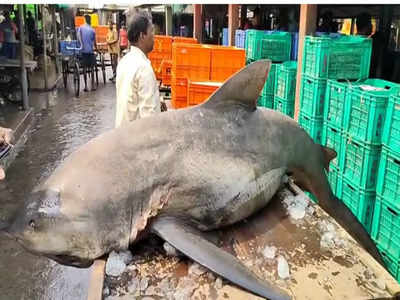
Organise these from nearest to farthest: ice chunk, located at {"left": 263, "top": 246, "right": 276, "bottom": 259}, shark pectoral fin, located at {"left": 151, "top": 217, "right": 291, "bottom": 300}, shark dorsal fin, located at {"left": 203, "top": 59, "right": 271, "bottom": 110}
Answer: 1. shark pectoral fin, located at {"left": 151, "top": 217, "right": 291, "bottom": 300}
2. ice chunk, located at {"left": 263, "top": 246, "right": 276, "bottom": 259}
3. shark dorsal fin, located at {"left": 203, "top": 59, "right": 271, "bottom": 110}

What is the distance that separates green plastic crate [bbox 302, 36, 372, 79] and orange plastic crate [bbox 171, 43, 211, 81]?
1907mm

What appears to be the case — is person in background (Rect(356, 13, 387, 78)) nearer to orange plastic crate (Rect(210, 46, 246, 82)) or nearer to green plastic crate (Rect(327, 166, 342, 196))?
orange plastic crate (Rect(210, 46, 246, 82))

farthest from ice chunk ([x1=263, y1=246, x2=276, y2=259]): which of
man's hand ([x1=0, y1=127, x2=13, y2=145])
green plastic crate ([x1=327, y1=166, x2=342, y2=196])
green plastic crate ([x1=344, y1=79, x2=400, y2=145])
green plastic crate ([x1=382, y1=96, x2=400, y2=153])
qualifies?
green plastic crate ([x1=327, y1=166, x2=342, y2=196])

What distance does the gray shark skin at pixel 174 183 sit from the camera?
215cm

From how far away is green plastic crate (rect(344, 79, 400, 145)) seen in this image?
4.21 m

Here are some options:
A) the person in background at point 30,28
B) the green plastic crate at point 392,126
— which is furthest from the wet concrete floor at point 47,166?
the green plastic crate at point 392,126

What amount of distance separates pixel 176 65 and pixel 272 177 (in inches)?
188

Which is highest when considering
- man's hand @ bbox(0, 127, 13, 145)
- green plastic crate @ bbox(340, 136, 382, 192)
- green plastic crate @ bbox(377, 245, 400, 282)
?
man's hand @ bbox(0, 127, 13, 145)

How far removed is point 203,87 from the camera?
636 cm

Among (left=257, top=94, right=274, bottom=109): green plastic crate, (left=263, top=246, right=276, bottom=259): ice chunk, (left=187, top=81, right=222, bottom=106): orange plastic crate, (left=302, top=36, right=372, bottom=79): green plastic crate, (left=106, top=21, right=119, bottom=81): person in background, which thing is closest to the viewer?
(left=263, top=246, right=276, bottom=259): ice chunk

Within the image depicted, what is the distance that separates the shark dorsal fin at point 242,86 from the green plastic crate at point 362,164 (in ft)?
6.39

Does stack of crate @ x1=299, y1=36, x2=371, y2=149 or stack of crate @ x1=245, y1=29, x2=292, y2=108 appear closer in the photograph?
stack of crate @ x1=299, y1=36, x2=371, y2=149

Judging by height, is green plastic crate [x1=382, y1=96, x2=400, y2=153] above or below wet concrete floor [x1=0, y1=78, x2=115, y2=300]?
above

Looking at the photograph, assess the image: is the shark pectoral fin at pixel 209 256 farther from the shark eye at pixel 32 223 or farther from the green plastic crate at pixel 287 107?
the green plastic crate at pixel 287 107
